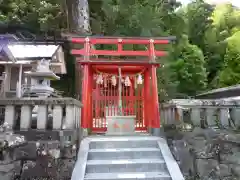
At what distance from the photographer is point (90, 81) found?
8.98 metres

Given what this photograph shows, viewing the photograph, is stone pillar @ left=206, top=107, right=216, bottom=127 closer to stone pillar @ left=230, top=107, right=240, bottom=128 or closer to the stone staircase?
stone pillar @ left=230, top=107, right=240, bottom=128

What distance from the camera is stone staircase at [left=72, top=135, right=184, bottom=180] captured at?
5.05 metres

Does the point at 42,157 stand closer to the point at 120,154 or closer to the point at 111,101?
the point at 120,154

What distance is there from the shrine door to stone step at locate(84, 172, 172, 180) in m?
4.07

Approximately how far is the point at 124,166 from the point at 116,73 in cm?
504

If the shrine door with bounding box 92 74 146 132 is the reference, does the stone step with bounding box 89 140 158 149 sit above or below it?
below

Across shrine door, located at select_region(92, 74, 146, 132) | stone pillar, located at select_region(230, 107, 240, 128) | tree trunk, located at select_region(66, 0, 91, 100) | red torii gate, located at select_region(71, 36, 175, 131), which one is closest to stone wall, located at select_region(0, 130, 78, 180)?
red torii gate, located at select_region(71, 36, 175, 131)

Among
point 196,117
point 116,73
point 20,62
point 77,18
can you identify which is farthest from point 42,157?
point 77,18

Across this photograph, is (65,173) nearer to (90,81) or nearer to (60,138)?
(60,138)

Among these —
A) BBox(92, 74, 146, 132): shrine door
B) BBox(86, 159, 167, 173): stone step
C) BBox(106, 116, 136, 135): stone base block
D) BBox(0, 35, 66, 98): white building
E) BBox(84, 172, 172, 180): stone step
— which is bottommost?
BBox(84, 172, 172, 180): stone step

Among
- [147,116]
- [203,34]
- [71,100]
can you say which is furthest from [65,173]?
[203,34]

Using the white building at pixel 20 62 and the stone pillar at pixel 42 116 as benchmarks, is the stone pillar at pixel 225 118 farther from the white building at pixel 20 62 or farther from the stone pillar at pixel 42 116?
the white building at pixel 20 62

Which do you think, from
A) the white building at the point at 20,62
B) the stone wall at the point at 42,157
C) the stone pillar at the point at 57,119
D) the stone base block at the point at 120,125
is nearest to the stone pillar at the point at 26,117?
Answer: the stone wall at the point at 42,157

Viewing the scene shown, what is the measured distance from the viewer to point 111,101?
9.68 metres
